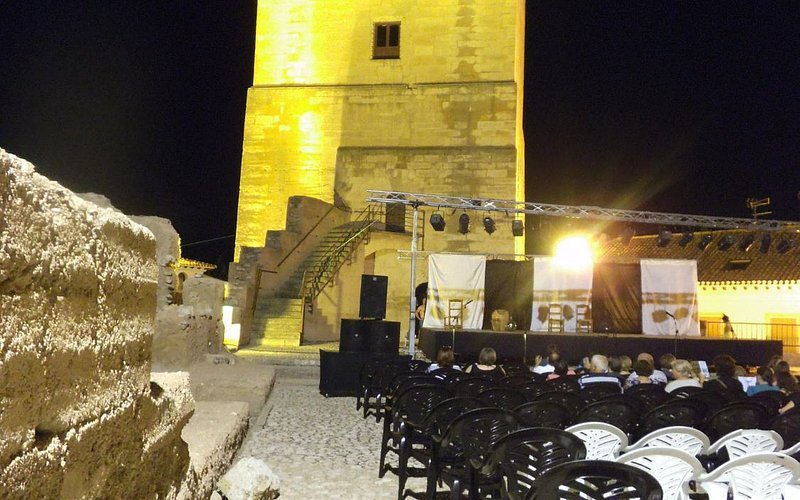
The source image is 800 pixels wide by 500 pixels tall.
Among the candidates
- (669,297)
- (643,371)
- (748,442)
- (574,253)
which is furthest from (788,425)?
(574,253)

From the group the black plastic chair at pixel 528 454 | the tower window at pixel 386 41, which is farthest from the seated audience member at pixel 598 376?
→ the tower window at pixel 386 41

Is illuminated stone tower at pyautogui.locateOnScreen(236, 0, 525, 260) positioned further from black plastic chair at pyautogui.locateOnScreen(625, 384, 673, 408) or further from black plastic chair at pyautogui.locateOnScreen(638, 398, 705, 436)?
black plastic chair at pyautogui.locateOnScreen(638, 398, 705, 436)

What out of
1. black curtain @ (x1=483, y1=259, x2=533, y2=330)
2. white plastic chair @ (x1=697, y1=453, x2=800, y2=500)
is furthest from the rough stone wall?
black curtain @ (x1=483, y1=259, x2=533, y2=330)

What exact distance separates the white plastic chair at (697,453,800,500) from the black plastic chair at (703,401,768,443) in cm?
112

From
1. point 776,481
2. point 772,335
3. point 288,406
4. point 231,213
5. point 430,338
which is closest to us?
point 776,481

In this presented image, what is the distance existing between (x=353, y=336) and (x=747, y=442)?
6357mm

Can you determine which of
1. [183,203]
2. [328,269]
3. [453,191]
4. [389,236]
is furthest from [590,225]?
[183,203]

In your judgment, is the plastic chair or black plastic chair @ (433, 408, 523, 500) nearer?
black plastic chair @ (433, 408, 523, 500)

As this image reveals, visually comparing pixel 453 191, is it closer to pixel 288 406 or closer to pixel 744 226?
pixel 744 226

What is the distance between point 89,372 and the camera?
4.74 ft

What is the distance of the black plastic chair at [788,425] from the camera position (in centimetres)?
380

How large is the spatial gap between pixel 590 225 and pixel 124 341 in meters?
29.9

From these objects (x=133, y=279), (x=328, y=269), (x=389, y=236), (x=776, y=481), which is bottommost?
(x=776, y=481)

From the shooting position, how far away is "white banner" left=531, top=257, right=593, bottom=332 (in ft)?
48.6
